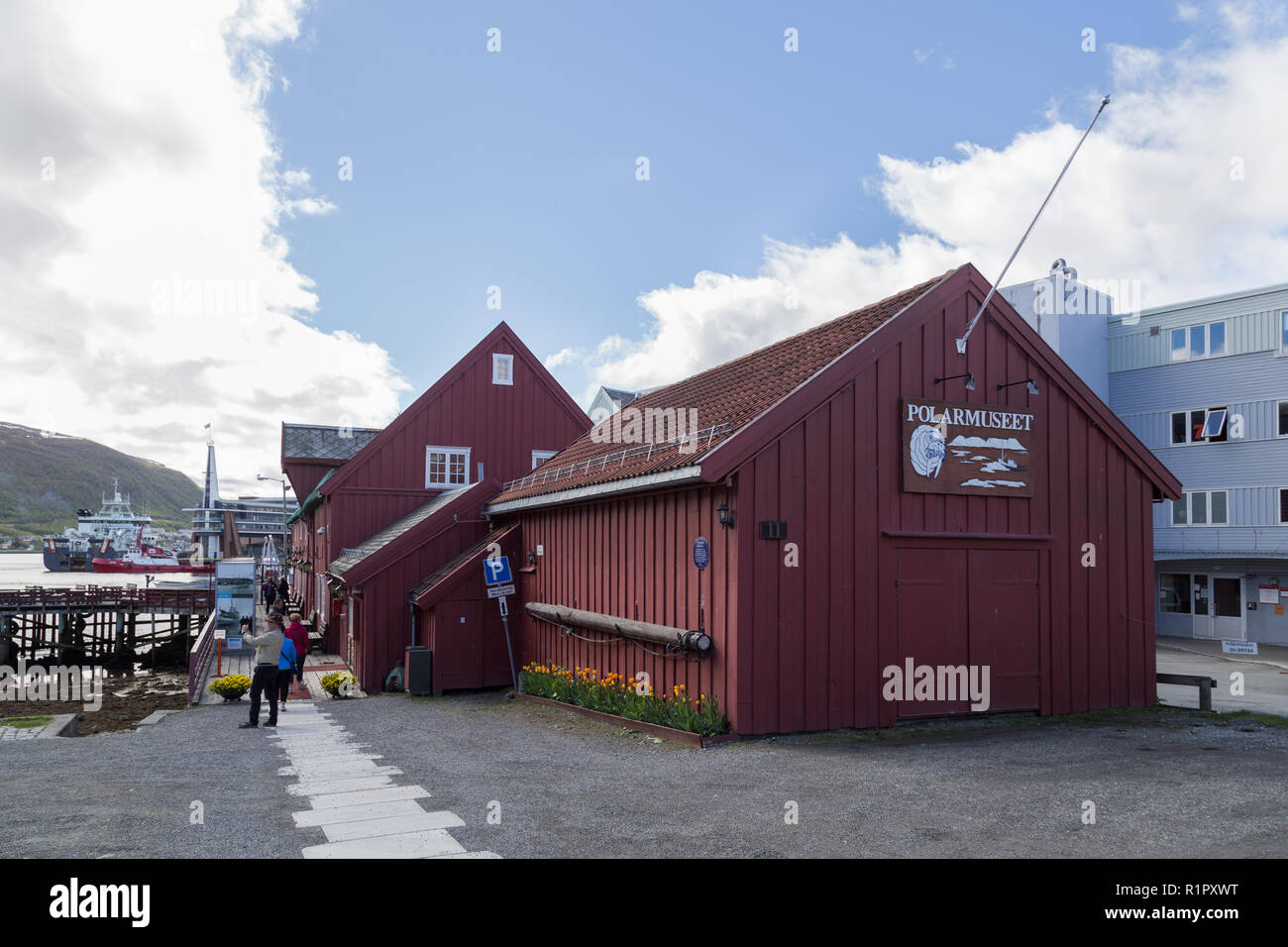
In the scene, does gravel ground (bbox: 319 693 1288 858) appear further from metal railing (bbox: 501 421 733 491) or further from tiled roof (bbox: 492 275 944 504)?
metal railing (bbox: 501 421 733 491)

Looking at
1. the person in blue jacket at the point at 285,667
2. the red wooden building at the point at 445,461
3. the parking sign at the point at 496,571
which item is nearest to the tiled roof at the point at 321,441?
the red wooden building at the point at 445,461

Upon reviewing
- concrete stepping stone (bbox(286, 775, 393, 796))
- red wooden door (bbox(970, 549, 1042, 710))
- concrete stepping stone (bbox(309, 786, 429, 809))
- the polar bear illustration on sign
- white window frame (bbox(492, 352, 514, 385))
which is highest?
white window frame (bbox(492, 352, 514, 385))

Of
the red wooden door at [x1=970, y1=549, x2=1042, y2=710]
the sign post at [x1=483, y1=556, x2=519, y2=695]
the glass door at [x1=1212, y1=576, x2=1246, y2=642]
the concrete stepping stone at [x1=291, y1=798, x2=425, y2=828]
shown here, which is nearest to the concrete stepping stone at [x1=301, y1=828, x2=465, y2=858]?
the concrete stepping stone at [x1=291, y1=798, x2=425, y2=828]

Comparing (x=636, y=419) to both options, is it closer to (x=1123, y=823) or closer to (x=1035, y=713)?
(x=1035, y=713)

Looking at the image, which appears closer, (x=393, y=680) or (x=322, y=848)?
(x=322, y=848)

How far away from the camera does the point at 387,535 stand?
1040 inches

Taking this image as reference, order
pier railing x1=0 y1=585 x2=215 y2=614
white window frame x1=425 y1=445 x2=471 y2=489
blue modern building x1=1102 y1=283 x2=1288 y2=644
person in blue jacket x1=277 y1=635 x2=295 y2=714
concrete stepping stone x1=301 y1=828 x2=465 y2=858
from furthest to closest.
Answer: pier railing x1=0 y1=585 x2=215 y2=614 → blue modern building x1=1102 y1=283 x2=1288 y2=644 → white window frame x1=425 y1=445 x2=471 y2=489 → person in blue jacket x1=277 y1=635 x2=295 y2=714 → concrete stepping stone x1=301 y1=828 x2=465 y2=858

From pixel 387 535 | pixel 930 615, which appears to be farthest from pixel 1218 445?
pixel 387 535

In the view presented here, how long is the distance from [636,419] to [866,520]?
8.26m

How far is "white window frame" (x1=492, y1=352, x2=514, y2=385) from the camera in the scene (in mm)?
30719

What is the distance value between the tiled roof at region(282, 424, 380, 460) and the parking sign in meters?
15.7

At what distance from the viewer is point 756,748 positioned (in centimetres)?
1188
